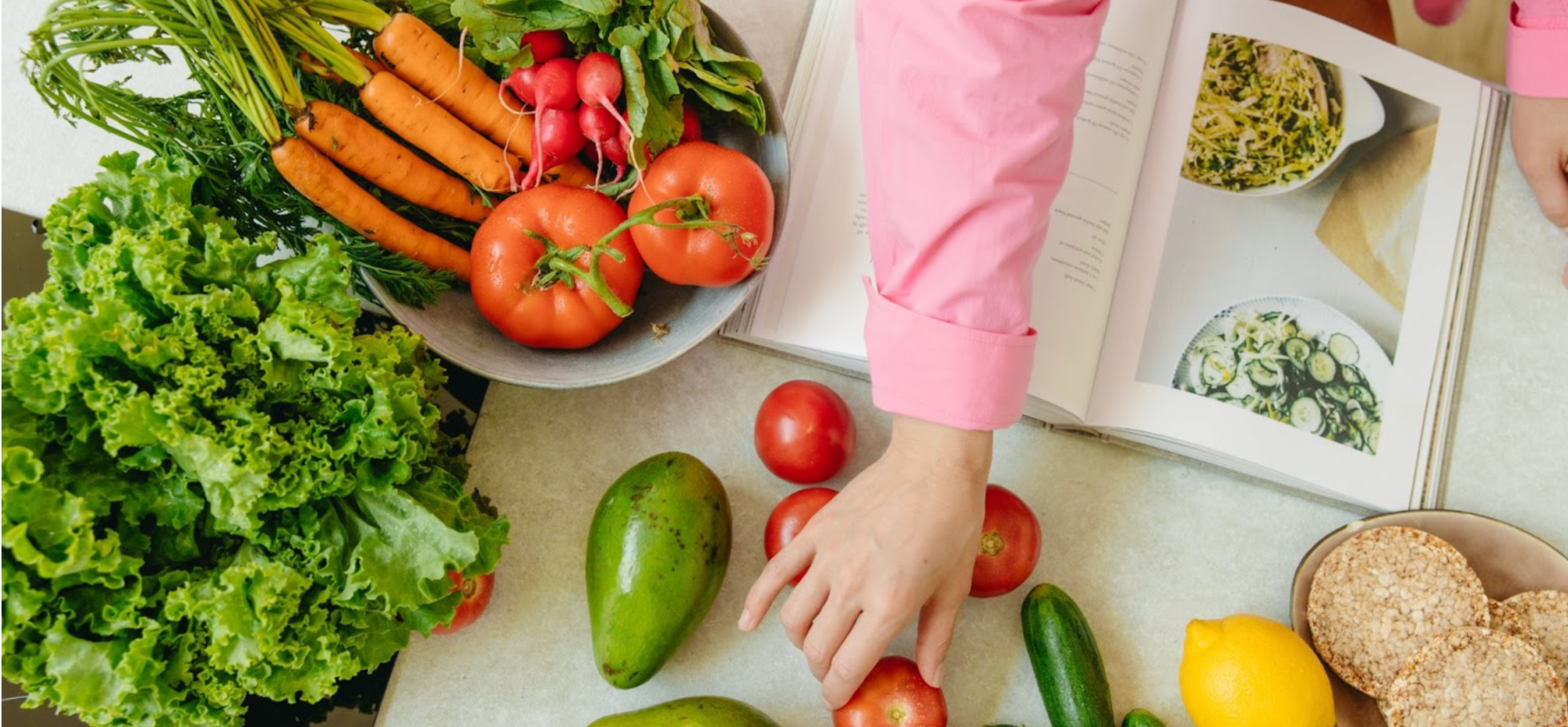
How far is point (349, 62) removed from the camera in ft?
2.42

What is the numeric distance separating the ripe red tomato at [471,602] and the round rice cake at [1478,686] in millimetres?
740

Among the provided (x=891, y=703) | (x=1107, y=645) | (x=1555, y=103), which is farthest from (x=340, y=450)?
(x=1555, y=103)

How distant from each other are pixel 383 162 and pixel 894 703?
23.0 inches

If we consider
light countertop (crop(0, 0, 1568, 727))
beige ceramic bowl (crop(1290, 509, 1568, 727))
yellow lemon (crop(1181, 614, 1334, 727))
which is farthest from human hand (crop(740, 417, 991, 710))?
beige ceramic bowl (crop(1290, 509, 1568, 727))

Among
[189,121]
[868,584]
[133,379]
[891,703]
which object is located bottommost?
[891,703]

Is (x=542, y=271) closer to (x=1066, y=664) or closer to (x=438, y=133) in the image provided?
(x=438, y=133)

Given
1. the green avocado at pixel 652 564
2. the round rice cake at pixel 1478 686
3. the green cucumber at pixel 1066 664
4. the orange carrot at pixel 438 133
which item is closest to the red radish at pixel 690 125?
the orange carrot at pixel 438 133

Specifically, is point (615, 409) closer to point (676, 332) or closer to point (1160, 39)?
point (676, 332)

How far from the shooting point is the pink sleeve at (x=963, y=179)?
0.66 m

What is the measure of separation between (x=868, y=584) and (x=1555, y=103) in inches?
32.2

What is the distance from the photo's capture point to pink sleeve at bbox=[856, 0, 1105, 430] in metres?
0.66

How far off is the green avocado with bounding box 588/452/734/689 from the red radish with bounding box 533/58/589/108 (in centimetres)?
30

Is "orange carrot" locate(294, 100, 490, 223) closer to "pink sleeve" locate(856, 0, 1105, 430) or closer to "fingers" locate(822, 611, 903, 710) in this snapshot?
"pink sleeve" locate(856, 0, 1105, 430)

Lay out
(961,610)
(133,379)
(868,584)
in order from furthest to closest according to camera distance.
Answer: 1. (961,610)
2. (868,584)
3. (133,379)
